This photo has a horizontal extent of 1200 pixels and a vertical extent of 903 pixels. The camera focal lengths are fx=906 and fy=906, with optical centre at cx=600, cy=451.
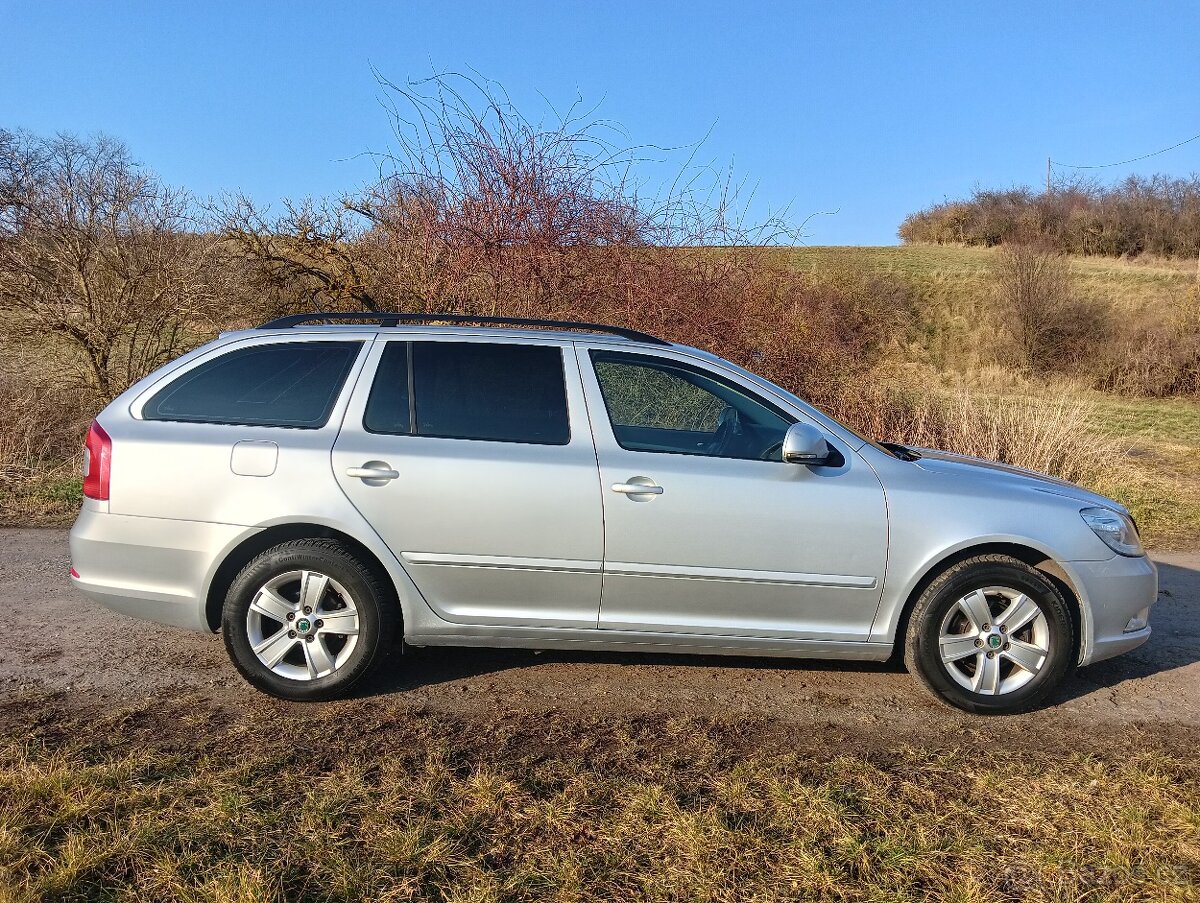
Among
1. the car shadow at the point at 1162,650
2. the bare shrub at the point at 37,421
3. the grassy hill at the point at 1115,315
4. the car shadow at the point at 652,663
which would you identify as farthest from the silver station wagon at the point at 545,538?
the bare shrub at the point at 37,421

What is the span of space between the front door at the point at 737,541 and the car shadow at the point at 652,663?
57cm

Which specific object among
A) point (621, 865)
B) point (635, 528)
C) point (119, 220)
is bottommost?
point (621, 865)

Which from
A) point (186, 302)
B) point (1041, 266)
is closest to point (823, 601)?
point (186, 302)

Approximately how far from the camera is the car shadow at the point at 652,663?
440 centimetres

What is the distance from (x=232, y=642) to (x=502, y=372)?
1698 millimetres

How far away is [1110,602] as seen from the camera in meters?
4.17

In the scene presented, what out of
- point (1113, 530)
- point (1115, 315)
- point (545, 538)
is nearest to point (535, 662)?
point (545, 538)

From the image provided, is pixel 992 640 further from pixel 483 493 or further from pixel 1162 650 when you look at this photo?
pixel 483 493

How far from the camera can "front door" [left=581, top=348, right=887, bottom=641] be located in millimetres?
4000

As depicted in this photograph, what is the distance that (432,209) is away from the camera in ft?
33.9

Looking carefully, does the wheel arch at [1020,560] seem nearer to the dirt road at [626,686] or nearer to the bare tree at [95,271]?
the dirt road at [626,686]

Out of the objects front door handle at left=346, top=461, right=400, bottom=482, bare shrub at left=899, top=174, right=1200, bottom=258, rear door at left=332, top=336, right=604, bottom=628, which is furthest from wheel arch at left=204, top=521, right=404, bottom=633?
bare shrub at left=899, top=174, right=1200, bottom=258

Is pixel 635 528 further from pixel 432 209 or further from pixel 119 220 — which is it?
pixel 119 220

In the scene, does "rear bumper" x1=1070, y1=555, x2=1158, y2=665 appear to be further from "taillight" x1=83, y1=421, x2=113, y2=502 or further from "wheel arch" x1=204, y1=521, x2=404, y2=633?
"taillight" x1=83, y1=421, x2=113, y2=502
